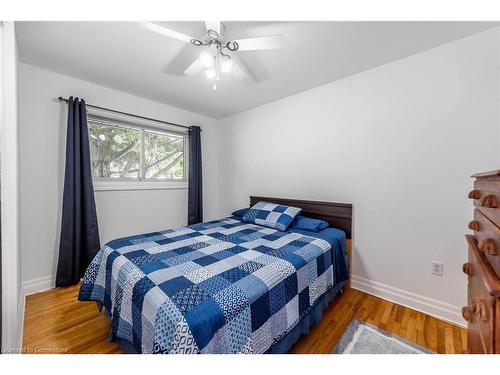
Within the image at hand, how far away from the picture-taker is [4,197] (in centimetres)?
122

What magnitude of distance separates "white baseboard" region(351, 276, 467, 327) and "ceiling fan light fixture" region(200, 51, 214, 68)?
8.11 ft

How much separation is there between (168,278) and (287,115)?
240 centimetres

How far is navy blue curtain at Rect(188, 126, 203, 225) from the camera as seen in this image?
Result: 3273 mm

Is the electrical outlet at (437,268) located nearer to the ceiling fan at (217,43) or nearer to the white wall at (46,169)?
the ceiling fan at (217,43)

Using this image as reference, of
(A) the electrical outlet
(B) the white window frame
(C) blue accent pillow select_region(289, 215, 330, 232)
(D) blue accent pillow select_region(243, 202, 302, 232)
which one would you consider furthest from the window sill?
(A) the electrical outlet

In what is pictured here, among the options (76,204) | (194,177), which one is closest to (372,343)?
(194,177)

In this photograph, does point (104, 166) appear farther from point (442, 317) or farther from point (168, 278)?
point (442, 317)

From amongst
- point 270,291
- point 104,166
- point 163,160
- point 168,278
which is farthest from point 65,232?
point 270,291

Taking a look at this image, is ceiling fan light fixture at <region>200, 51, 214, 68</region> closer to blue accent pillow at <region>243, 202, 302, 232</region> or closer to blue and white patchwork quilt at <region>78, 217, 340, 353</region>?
blue and white patchwork quilt at <region>78, 217, 340, 353</region>

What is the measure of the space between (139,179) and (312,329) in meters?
2.70

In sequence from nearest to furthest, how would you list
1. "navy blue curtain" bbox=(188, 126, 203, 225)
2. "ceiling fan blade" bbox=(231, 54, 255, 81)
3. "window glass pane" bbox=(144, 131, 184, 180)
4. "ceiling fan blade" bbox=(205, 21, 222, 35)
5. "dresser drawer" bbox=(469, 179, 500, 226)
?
"dresser drawer" bbox=(469, 179, 500, 226)
"ceiling fan blade" bbox=(205, 21, 222, 35)
"ceiling fan blade" bbox=(231, 54, 255, 81)
"window glass pane" bbox=(144, 131, 184, 180)
"navy blue curtain" bbox=(188, 126, 203, 225)

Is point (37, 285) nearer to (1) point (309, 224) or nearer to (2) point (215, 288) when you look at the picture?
(2) point (215, 288)

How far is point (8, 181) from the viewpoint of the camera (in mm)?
1240

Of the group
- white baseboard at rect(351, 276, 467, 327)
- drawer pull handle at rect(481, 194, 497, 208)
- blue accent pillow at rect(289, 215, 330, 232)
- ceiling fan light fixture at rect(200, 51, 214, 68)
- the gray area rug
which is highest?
ceiling fan light fixture at rect(200, 51, 214, 68)
